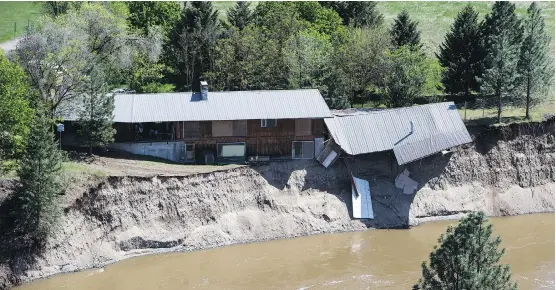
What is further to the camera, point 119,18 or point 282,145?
point 119,18

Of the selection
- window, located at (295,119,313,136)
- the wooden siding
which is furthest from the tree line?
window, located at (295,119,313,136)

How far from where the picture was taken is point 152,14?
79688 millimetres

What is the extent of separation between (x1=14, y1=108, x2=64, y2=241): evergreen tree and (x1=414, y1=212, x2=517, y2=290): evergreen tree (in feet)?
79.7

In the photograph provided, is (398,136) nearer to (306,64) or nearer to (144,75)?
(306,64)

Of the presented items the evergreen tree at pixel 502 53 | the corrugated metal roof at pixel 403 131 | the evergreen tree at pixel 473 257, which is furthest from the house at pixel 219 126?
the evergreen tree at pixel 473 257

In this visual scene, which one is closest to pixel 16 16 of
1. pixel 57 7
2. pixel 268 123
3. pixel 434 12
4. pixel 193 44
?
pixel 57 7

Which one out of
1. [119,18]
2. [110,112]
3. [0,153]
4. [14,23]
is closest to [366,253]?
[110,112]

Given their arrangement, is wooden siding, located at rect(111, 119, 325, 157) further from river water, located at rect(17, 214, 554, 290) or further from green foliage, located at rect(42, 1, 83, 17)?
green foliage, located at rect(42, 1, 83, 17)

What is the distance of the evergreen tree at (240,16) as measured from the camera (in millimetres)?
77706

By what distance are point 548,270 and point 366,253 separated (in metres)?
11.1

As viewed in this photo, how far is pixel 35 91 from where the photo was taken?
193 ft

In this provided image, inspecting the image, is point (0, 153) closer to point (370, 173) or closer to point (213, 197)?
point (213, 197)

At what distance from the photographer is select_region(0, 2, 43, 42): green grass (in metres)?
82.9

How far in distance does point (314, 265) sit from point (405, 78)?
21721 millimetres
